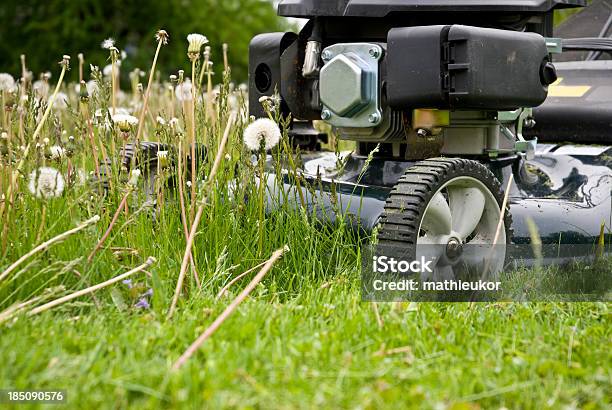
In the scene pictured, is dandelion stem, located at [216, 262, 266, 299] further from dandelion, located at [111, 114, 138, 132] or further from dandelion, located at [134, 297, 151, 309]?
dandelion, located at [111, 114, 138, 132]

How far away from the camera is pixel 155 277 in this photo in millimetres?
2137

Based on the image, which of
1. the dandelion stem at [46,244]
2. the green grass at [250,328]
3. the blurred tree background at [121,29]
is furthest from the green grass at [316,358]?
the blurred tree background at [121,29]

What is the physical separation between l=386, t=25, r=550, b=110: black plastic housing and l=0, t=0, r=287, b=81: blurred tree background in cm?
876

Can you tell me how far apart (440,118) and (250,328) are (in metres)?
1.06

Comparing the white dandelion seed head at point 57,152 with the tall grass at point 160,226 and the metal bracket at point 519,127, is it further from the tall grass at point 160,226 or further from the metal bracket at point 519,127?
the metal bracket at point 519,127

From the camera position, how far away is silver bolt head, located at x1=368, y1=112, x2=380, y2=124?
2.78m

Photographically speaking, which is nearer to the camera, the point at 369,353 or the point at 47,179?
the point at 369,353

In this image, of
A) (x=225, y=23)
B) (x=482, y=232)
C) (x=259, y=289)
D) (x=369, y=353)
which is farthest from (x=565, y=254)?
(x=225, y=23)

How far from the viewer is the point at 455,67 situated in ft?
8.24

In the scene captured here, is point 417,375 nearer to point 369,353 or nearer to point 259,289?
point 369,353

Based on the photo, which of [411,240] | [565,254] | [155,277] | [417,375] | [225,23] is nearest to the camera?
[417,375]

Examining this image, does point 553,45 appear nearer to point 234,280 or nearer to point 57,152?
point 234,280

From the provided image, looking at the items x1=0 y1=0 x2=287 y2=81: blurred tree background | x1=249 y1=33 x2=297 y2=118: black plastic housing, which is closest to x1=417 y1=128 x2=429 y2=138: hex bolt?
x1=249 y1=33 x2=297 y2=118: black plastic housing

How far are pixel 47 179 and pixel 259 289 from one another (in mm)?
553
